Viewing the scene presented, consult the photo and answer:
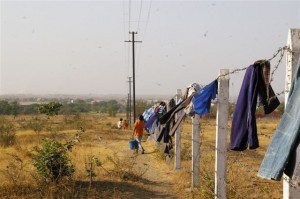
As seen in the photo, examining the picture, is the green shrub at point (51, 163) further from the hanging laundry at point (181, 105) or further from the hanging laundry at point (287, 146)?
the hanging laundry at point (287, 146)

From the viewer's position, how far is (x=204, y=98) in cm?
681

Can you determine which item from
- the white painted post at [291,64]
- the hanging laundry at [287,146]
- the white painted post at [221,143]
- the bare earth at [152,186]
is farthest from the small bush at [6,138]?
the hanging laundry at [287,146]

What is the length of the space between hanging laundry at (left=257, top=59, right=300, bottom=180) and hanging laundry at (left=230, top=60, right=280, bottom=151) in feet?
3.58

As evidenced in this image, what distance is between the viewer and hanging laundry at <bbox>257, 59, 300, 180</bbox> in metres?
3.06

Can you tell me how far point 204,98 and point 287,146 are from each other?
374cm

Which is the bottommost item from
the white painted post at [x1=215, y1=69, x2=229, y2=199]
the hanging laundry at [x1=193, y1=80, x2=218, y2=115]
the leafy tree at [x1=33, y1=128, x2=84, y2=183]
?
the leafy tree at [x1=33, y1=128, x2=84, y2=183]

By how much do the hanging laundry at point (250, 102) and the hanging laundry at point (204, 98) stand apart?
1.95 m

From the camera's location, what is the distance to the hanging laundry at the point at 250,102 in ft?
14.5

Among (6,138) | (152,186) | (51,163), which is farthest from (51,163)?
(6,138)

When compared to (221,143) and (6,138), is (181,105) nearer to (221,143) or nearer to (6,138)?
(221,143)

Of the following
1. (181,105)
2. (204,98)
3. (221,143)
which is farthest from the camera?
(181,105)

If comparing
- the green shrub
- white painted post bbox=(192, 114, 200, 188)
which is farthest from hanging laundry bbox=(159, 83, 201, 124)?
the green shrub

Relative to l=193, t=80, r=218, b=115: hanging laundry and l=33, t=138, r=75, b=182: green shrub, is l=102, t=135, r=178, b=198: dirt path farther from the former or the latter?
l=193, t=80, r=218, b=115: hanging laundry

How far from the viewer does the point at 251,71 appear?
179 inches
